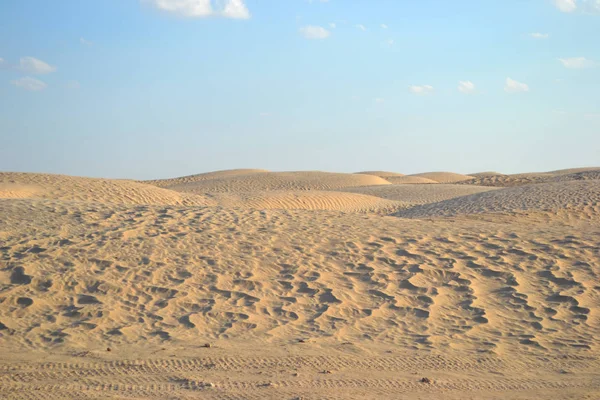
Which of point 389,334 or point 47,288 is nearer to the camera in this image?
point 389,334

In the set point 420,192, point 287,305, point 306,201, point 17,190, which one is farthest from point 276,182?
point 287,305

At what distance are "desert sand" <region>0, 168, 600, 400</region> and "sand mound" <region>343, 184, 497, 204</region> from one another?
51.9 feet

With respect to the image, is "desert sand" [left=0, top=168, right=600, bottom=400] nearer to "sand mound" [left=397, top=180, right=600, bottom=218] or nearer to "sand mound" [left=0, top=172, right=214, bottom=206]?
"sand mound" [left=397, top=180, right=600, bottom=218]

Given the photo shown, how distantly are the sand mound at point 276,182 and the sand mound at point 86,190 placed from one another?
10.2 metres

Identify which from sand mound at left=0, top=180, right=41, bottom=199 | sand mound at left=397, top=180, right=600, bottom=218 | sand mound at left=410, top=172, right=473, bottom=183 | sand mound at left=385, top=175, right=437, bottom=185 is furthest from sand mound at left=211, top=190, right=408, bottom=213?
sand mound at left=410, top=172, right=473, bottom=183

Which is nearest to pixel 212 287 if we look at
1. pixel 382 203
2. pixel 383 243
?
pixel 383 243

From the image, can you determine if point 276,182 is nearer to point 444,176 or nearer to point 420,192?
point 420,192

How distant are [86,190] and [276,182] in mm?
15862

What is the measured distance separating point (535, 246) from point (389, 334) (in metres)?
3.83

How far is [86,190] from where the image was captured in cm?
1728

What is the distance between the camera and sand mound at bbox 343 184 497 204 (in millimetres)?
26328

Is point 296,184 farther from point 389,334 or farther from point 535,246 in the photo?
point 389,334

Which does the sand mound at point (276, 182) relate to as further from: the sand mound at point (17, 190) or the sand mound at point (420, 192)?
the sand mound at point (17, 190)

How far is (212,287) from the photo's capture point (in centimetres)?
688
